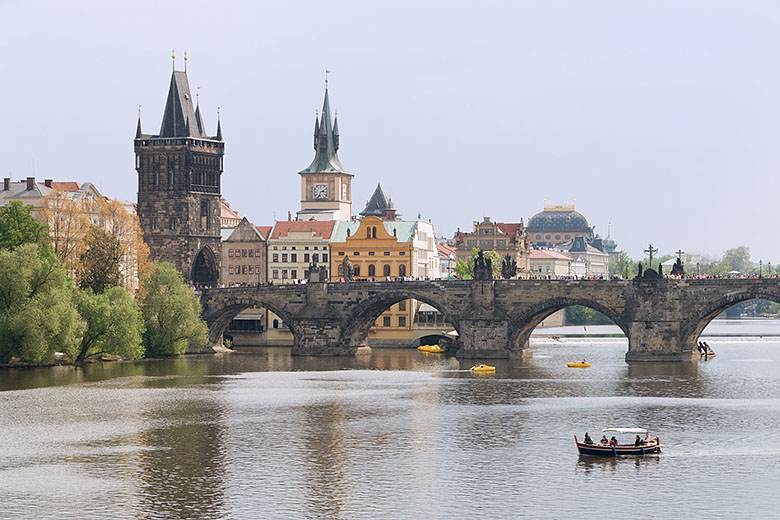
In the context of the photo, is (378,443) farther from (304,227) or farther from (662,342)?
(304,227)

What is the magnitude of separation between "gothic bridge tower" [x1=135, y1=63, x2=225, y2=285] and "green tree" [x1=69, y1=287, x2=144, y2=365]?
42079 mm

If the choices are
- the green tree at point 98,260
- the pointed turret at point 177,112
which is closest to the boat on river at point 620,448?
the green tree at point 98,260

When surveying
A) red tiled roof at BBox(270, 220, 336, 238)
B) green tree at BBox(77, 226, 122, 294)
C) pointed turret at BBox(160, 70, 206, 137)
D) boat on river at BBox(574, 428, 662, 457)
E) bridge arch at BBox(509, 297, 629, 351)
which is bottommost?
boat on river at BBox(574, 428, 662, 457)

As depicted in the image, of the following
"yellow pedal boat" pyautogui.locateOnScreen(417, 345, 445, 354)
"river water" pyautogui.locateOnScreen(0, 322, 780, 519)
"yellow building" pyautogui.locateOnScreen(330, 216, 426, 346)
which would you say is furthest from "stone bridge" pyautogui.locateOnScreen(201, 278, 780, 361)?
"yellow building" pyautogui.locateOnScreen(330, 216, 426, 346)

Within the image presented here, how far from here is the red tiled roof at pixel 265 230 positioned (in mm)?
184875

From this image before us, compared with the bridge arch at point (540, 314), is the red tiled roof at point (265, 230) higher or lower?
higher

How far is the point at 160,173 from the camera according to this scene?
17138 cm

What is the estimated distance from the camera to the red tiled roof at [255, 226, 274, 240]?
18488 cm

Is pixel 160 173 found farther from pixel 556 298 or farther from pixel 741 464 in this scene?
pixel 741 464

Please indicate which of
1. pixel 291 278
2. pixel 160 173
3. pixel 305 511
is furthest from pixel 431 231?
pixel 305 511

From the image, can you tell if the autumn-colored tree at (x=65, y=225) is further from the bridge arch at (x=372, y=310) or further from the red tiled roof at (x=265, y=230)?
the red tiled roof at (x=265, y=230)

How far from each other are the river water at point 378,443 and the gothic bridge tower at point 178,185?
144ft

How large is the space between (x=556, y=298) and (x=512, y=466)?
66.2 metres

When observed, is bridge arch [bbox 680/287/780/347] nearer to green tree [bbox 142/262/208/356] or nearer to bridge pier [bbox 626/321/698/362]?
bridge pier [bbox 626/321/698/362]
